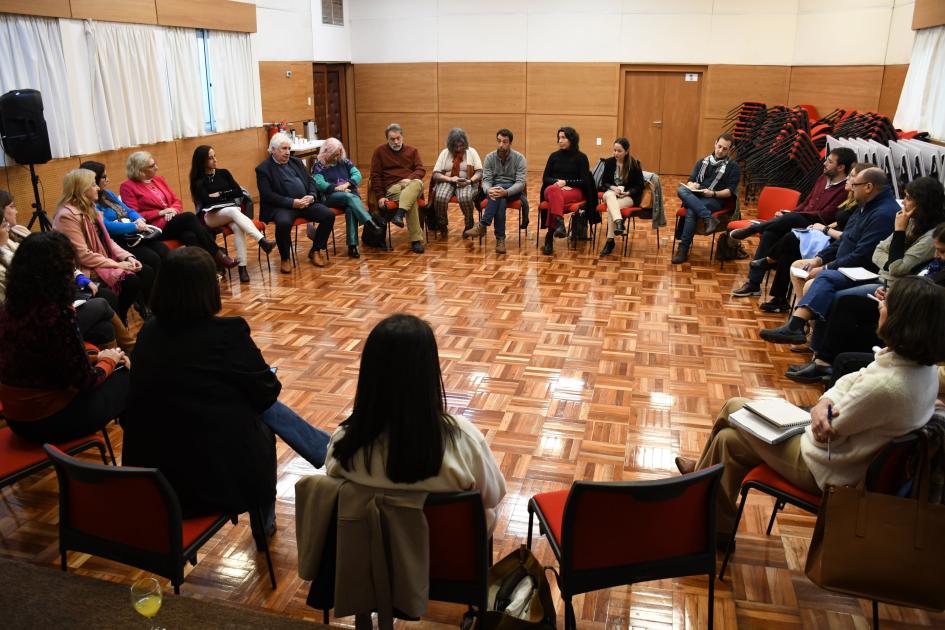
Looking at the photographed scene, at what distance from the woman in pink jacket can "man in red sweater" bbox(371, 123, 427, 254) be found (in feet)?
10.0

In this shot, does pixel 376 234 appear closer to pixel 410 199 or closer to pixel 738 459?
pixel 410 199

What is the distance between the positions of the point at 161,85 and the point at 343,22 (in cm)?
583

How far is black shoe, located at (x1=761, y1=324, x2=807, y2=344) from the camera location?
16.9ft

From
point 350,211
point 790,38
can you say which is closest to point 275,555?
point 350,211

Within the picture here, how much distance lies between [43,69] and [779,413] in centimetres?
679

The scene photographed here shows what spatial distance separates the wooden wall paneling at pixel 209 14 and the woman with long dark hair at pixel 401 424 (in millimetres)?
7712

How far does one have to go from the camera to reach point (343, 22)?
43.4ft

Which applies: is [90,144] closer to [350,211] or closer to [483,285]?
[350,211]

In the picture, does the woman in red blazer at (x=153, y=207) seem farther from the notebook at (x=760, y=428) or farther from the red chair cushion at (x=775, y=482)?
the red chair cushion at (x=775, y=482)

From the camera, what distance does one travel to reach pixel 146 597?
172 cm

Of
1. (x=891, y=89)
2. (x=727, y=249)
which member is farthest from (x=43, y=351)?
(x=891, y=89)

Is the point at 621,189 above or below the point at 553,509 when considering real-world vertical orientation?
above

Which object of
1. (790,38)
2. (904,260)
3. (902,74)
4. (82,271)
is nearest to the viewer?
(904,260)

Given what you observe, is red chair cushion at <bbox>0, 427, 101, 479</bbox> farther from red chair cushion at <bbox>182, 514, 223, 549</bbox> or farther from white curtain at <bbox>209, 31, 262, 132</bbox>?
white curtain at <bbox>209, 31, 262, 132</bbox>
